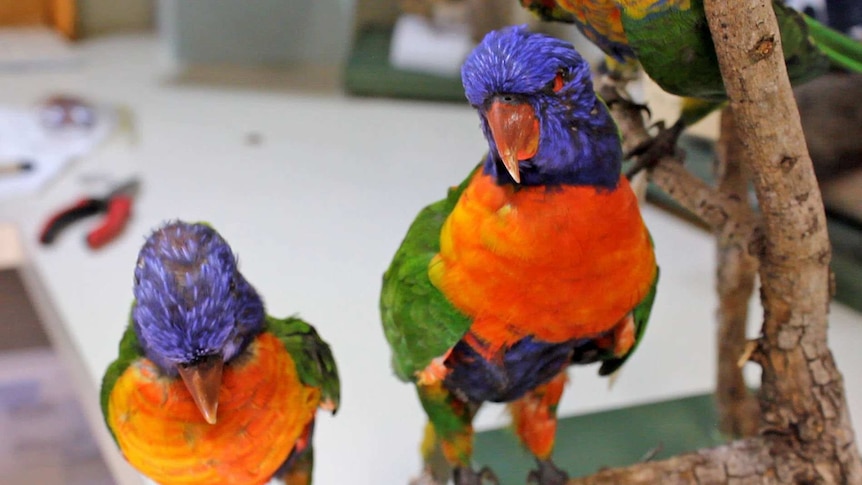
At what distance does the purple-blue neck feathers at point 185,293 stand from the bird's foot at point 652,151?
1.25 ft

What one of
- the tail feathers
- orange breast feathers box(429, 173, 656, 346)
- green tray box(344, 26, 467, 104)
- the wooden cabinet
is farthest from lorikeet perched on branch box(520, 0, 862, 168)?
the wooden cabinet

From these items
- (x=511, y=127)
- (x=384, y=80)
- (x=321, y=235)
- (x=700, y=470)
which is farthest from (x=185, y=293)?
(x=384, y=80)

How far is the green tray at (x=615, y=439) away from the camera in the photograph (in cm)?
77

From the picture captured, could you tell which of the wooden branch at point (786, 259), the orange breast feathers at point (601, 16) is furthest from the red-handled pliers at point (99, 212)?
the wooden branch at point (786, 259)

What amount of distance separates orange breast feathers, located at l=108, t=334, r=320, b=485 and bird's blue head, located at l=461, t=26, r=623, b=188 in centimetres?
21

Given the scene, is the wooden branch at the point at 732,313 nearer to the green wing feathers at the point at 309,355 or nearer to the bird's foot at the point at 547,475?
the bird's foot at the point at 547,475

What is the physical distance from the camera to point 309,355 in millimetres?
576

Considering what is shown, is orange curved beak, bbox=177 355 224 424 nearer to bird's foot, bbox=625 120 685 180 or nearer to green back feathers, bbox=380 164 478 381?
green back feathers, bbox=380 164 478 381

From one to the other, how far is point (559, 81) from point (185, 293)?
9.8 inches

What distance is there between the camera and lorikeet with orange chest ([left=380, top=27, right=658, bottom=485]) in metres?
0.44

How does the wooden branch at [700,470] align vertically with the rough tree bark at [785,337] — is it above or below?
below

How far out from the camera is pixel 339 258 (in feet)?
3.44

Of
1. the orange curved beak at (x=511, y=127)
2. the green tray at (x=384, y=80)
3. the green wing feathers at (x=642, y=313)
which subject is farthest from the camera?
the green tray at (x=384, y=80)

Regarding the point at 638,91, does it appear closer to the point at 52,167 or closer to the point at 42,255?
the point at 42,255
